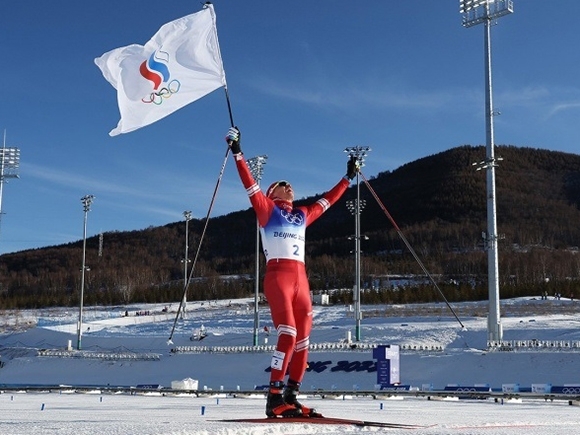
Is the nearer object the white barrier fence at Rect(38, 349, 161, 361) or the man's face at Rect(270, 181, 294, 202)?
the man's face at Rect(270, 181, 294, 202)

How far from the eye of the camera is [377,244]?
7608 inches

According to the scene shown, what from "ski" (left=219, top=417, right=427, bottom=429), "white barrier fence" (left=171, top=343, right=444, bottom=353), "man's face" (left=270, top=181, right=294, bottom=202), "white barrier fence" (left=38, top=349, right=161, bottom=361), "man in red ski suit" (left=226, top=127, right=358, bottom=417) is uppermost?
"man's face" (left=270, top=181, right=294, bottom=202)

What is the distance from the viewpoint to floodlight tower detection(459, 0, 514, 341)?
113 ft

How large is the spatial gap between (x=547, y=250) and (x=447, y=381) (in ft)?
407

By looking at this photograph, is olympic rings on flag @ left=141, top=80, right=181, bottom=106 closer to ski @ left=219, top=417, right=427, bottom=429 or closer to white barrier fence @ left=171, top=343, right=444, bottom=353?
ski @ left=219, top=417, right=427, bottom=429

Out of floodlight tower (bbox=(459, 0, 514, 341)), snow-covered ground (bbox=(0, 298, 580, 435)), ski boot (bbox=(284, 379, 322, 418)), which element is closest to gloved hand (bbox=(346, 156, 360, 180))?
ski boot (bbox=(284, 379, 322, 418))

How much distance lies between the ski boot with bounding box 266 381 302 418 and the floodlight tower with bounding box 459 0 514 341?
2715cm

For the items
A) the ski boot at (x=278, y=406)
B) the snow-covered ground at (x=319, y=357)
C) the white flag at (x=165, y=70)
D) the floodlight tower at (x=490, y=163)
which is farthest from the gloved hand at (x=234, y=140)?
the floodlight tower at (x=490, y=163)

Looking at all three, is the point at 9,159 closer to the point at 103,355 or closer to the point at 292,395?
the point at 103,355

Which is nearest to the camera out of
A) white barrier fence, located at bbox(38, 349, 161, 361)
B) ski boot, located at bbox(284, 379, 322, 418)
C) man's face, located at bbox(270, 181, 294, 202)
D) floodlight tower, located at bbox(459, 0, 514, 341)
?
ski boot, located at bbox(284, 379, 322, 418)

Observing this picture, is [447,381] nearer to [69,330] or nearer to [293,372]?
[293,372]

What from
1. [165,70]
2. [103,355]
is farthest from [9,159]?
[165,70]

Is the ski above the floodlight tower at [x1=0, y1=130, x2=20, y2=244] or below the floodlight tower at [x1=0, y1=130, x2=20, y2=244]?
below

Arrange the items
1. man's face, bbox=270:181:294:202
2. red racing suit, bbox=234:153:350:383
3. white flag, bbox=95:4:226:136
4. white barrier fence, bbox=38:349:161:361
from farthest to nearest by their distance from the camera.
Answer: white barrier fence, bbox=38:349:161:361 < white flag, bbox=95:4:226:136 < man's face, bbox=270:181:294:202 < red racing suit, bbox=234:153:350:383
